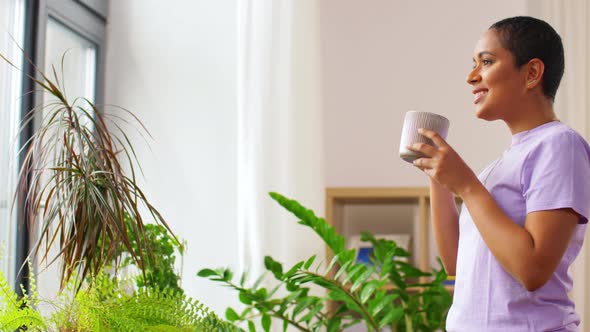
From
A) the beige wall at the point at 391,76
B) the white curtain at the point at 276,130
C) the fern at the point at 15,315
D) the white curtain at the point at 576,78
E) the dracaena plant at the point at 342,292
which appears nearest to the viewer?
the fern at the point at 15,315

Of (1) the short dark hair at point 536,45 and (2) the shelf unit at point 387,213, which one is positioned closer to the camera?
(1) the short dark hair at point 536,45

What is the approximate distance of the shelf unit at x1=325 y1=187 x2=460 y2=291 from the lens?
108 inches

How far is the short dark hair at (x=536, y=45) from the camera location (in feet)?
3.52

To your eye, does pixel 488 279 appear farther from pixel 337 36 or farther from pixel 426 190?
pixel 337 36

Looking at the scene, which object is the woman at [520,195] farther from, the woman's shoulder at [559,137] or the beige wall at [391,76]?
the beige wall at [391,76]

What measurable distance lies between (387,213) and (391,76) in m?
0.56

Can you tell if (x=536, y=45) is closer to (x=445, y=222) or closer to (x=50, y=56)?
(x=445, y=222)

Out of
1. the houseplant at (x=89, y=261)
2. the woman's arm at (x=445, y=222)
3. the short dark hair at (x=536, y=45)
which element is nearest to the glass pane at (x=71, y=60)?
the houseplant at (x=89, y=261)

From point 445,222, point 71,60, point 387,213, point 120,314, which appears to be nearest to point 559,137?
point 445,222

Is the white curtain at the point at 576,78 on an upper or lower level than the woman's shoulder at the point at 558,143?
upper

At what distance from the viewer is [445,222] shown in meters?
1.21

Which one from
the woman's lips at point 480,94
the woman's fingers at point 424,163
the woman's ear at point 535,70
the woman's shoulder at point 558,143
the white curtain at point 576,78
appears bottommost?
the woman's fingers at point 424,163

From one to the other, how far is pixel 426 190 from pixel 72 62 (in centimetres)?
130

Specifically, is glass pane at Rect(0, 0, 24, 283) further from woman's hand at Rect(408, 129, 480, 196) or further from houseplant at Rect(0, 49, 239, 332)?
woman's hand at Rect(408, 129, 480, 196)
